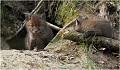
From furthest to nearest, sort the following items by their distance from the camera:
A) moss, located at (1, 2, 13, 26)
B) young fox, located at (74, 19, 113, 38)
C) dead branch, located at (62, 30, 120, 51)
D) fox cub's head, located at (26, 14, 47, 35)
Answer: moss, located at (1, 2, 13, 26), fox cub's head, located at (26, 14, 47, 35), young fox, located at (74, 19, 113, 38), dead branch, located at (62, 30, 120, 51)

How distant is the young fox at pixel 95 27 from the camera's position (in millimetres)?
5472

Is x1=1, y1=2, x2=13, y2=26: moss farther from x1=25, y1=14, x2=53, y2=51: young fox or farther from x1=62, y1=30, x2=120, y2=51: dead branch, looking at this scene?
x1=62, y1=30, x2=120, y2=51: dead branch

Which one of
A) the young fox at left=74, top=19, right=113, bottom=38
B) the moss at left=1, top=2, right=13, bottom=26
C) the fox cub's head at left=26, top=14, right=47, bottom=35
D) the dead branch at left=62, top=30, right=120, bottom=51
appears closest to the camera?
the dead branch at left=62, top=30, right=120, bottom=51

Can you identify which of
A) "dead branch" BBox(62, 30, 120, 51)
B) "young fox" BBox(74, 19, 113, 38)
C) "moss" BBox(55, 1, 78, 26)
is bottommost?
"dead branch" BBox(62, 30, 120, 51)

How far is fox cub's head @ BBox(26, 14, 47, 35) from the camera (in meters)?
6.29

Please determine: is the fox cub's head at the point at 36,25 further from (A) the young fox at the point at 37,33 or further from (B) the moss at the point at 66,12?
(B) the moss at the point at 66,12

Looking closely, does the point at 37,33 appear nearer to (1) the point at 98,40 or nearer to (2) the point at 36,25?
(2) the point at 36,25

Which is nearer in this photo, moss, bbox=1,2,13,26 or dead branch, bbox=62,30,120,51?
dead branch, bbox=62,30,120,51

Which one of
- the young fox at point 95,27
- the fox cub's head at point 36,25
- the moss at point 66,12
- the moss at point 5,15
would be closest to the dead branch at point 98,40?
the young fox at point 95,27

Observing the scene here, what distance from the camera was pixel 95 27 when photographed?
5523 mm

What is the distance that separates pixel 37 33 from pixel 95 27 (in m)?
1.38

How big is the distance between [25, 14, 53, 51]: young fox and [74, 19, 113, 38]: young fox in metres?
0.98

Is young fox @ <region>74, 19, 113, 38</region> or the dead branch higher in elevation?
young fox @ <region>74, 19, 113, 38</region>

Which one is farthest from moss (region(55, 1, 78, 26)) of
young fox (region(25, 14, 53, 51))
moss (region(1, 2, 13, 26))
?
moss (region(1, 2, 13, 26))
